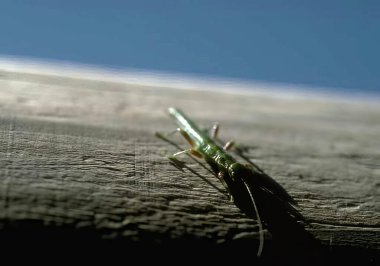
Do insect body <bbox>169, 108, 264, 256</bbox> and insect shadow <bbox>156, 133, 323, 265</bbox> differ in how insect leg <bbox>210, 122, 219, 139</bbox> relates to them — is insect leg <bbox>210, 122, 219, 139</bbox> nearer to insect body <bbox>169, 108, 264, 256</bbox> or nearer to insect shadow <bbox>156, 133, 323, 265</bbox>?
insect body <bbox>169, 108, 264, 256</bbox>

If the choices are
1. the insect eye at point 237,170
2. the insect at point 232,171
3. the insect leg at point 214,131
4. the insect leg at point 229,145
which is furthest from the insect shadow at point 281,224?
the insect leg at point 214,131

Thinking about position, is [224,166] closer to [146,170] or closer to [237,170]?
[237,170]

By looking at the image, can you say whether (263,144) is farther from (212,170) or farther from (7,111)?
(7,111)

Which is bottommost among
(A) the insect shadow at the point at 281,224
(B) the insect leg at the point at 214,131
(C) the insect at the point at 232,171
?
(A) the insect shadow at the point at 281,224

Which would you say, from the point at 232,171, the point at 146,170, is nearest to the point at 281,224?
the point at 146,170

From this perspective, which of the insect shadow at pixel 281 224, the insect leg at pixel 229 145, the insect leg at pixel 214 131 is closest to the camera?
the insect shadow at pixel 281 224

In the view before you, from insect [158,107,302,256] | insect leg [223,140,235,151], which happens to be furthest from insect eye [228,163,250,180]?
insect leg [223,140,235,151]

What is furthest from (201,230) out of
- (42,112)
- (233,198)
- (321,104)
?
(321,104)

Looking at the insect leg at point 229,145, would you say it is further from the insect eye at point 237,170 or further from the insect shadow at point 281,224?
the insect shadow at point 281,224
